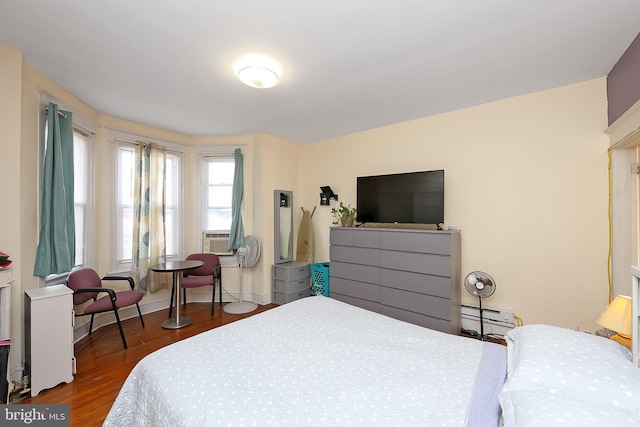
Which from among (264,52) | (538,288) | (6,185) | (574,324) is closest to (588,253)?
(538,288)

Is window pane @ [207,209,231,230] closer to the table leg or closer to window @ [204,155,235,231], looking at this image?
window @ [204,155,235,231]

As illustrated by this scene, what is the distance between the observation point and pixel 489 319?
2.89 meters

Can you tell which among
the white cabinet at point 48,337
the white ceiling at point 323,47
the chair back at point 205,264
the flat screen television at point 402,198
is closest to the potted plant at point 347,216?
the flat screen television at point 402,198

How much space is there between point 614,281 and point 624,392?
2136 millimetres

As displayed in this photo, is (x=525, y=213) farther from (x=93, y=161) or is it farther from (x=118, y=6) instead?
(x=93, y=161)

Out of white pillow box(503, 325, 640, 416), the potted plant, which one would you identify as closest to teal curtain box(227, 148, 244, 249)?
the potted plant

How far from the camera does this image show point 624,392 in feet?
2.83

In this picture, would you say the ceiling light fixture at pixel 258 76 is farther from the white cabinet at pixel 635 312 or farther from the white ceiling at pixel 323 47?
the white cabinet at pixel 635 312

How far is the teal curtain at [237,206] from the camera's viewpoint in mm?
4074

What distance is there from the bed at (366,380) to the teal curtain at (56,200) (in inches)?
72.7

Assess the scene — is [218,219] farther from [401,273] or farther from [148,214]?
[401,273]

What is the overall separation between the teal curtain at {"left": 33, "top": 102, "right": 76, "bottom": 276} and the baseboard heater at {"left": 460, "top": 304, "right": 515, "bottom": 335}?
421 centimetres

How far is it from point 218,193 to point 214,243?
815 mm

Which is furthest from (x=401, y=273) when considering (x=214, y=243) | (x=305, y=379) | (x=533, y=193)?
(x=214, y=243)
